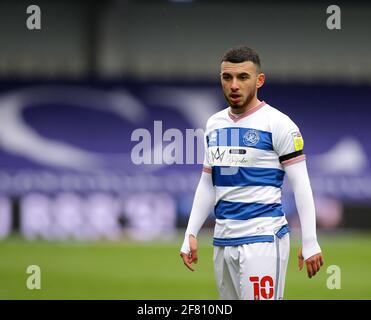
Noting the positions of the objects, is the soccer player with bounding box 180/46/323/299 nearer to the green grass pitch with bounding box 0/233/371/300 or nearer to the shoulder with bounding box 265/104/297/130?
the shoulder with bounding box 265/104/297/130

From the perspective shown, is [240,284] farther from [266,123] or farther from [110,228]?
[110,228]

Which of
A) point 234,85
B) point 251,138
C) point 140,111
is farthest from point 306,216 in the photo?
point 140,111

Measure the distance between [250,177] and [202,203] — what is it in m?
0.43

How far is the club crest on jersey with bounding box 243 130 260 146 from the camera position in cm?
552

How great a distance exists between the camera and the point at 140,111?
17.4 meters

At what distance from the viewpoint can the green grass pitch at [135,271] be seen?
33.7ft

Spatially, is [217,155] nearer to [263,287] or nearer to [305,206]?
[305,206]

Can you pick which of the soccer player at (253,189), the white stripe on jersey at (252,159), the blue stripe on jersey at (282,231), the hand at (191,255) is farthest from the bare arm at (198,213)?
the blue stripe on jersey at (282,231)

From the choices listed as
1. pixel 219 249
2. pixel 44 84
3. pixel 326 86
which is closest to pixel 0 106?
pixel 44 84

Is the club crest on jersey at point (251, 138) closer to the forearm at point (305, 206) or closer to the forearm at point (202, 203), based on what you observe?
the forearm at point (305, 206)

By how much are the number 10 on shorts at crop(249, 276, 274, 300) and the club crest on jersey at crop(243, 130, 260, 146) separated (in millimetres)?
751

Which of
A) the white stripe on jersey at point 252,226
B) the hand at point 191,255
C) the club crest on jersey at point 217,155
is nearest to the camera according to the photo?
the white stripe on jersey at point 252,226

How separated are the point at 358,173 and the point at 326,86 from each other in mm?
1788

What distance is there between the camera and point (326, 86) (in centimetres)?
1803
